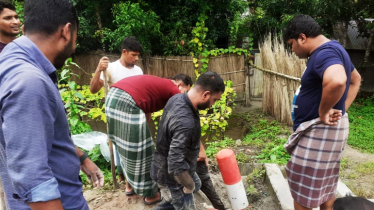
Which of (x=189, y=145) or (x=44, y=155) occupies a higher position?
(x=44, y=155)

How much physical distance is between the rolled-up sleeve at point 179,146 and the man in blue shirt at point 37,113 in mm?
888

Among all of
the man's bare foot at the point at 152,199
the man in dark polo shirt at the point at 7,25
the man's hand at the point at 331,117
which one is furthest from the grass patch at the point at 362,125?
the man in dark polo shirt at the point at 7,25

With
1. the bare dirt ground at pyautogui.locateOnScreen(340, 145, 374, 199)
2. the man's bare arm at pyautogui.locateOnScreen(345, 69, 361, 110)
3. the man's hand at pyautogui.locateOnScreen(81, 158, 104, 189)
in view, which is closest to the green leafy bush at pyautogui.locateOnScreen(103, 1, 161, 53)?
the bare dirt ground at pyautogui.locateOnScreen(340, 145, 374, 199)

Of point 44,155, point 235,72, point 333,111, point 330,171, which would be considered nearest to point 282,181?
point 330,171

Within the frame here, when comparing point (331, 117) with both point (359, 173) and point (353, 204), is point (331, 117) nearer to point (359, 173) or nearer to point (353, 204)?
point (353, 204)

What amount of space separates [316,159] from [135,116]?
168cm

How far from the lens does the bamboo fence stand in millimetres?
6539

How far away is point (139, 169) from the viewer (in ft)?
9.45

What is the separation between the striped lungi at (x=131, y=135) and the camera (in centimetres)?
275

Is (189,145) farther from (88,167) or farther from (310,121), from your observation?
A: (310,121)

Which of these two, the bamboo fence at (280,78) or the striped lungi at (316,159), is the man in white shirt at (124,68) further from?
the bamboo fence at (280,78)

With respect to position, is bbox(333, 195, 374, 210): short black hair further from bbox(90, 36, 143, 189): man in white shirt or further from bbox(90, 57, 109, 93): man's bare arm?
bbox(90, 57, 109, 93): man's bare arm

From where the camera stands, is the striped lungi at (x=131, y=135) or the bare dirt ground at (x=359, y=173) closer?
the striped lungi at (x=131, y=135)

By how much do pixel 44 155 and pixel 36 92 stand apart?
0.78 feet
